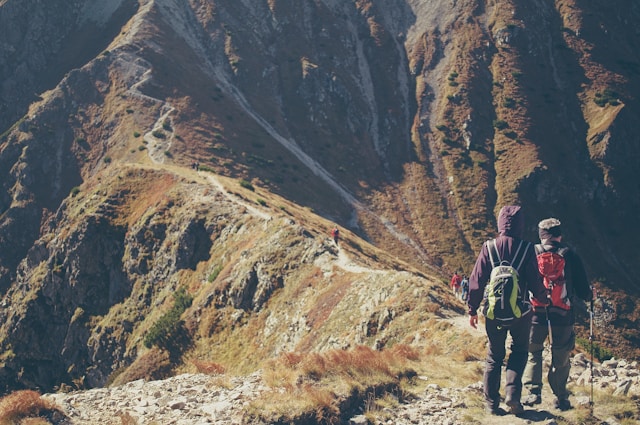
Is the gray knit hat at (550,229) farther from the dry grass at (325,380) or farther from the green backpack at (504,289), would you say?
the dry grass at (325,380)

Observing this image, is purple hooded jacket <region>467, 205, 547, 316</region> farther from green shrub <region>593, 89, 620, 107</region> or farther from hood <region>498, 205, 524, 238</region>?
green shrub <region>593, 89, 620, 107</region>

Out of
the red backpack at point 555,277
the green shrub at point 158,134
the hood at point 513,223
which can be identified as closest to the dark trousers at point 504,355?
the red backpack at point 555,277

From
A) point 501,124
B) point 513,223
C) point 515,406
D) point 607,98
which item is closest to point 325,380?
point 515,406

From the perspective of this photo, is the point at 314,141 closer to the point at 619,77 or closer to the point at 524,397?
the point at 619,77

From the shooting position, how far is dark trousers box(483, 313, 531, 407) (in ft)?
39.9

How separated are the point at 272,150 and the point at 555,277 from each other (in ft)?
326

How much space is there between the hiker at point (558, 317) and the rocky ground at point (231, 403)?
49 cm

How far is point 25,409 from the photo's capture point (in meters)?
12.6

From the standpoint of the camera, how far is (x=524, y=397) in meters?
13.3

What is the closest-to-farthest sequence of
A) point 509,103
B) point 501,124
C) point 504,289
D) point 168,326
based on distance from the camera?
point 504,289
point 168,326
point 501,124
point 509,103

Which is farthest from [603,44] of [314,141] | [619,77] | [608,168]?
[314,141]

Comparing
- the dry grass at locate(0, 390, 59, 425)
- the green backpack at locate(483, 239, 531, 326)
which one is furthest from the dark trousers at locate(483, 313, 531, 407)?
the dry grass at locate(0, 390, 59, 425)

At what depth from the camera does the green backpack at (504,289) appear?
11570mm

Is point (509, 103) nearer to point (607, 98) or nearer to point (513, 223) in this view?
point (607, 98)
